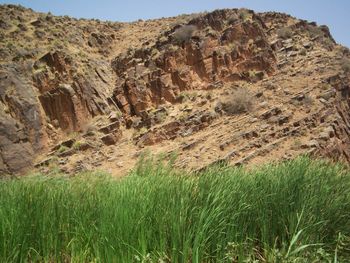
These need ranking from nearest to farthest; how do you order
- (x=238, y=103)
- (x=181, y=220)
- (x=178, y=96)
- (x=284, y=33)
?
(x=181, y=220), (x=238, y=103), (x=178, y=96), (x=284, y=33)

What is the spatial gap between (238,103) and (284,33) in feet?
29.5

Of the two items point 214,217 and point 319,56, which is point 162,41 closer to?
point 319,56

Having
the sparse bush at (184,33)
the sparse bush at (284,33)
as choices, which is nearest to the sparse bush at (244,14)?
the sparse bush at (284,33)

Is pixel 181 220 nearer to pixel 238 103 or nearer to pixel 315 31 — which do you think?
pixel 238 103

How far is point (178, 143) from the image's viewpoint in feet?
54.7

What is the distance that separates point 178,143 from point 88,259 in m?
12.7

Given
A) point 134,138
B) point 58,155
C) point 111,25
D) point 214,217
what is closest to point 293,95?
point 134,138

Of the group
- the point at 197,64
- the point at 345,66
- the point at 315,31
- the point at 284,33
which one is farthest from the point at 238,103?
the point at 315,31

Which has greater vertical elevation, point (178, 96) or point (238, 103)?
point (178, 96)

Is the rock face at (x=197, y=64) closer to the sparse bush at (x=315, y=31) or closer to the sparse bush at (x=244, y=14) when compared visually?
the sparse bush at (x=244, y=14)

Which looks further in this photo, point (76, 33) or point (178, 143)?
point (76, 33)

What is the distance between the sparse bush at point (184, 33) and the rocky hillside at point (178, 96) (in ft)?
0.22

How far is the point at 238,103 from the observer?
17.5 m

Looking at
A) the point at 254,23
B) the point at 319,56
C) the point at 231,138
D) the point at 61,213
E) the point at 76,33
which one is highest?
the point at 76,33
